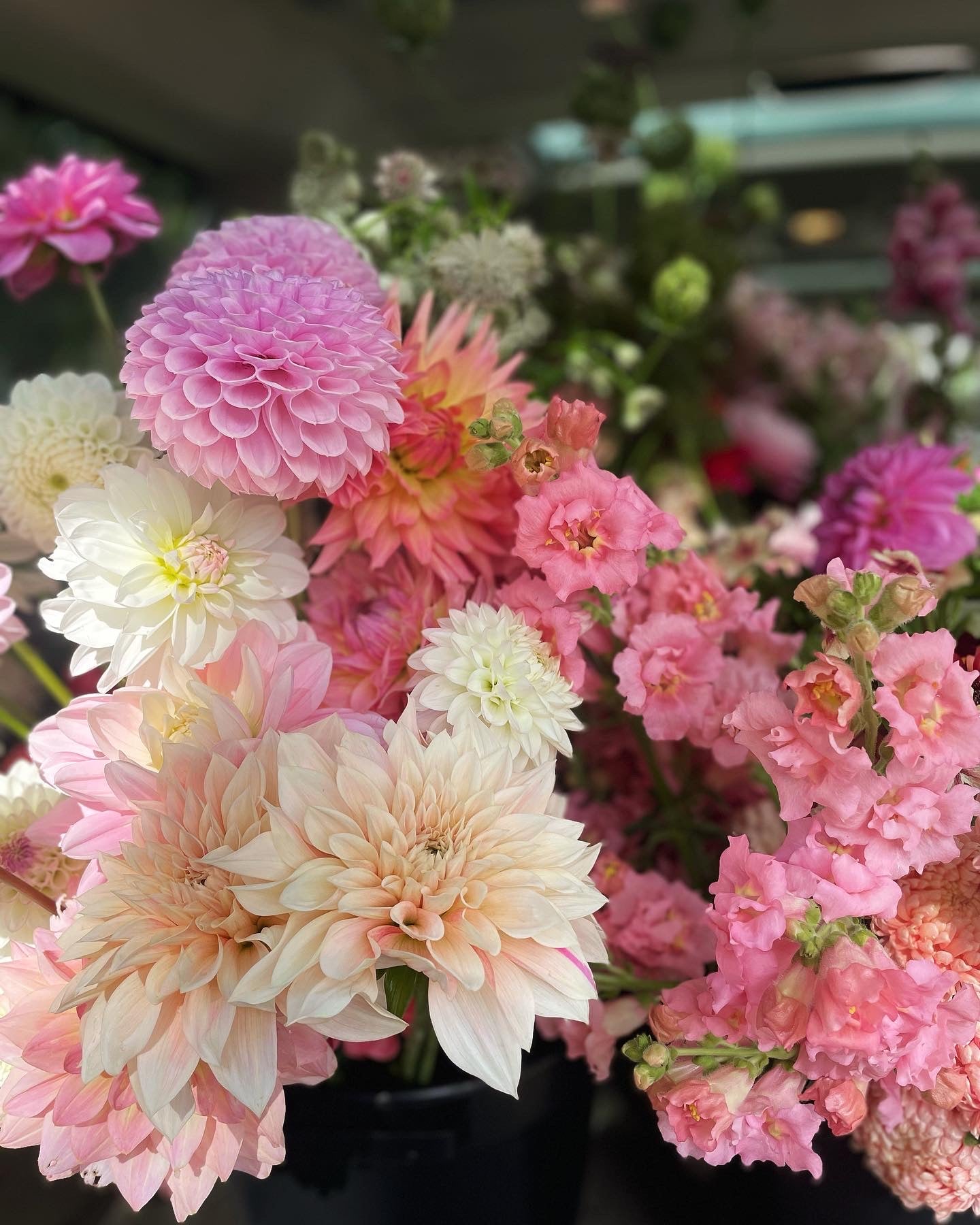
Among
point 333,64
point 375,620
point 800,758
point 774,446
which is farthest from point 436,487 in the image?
point 333,64

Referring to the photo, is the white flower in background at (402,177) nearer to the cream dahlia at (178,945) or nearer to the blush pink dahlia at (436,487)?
the blush pink dahlia at (436,487)

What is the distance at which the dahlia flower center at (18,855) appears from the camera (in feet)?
1.07

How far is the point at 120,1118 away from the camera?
0.26m

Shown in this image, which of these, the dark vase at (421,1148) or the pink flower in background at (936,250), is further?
the pink flower in background at (936,250)

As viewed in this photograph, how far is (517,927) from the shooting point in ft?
0.82

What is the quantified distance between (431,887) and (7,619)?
193 mm

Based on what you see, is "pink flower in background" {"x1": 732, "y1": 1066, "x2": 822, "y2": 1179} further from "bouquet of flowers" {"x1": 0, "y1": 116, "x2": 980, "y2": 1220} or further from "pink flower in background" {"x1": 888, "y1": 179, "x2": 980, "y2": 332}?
"pink flower in background" {"x1": 888, "y1": 179, "x2": 980, "y2": 332}

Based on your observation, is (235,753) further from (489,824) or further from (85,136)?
(85,136)

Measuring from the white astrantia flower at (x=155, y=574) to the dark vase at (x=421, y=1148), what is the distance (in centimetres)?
19

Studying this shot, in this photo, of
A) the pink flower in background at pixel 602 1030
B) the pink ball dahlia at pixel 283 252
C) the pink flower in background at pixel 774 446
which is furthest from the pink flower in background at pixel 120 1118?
the pink flower in background at pixel 774 446

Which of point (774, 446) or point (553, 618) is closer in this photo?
point (553, 618)

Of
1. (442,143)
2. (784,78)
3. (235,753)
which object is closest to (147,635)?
(235,753)

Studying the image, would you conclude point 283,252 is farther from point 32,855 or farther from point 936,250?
point 936,250

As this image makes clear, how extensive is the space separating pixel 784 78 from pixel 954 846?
948 mm
